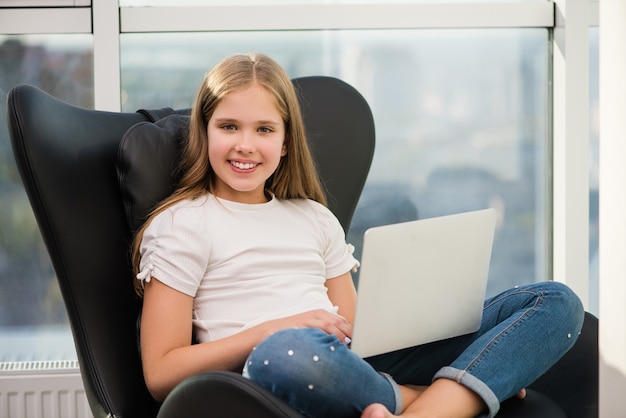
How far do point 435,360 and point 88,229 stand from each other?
0.61 metres

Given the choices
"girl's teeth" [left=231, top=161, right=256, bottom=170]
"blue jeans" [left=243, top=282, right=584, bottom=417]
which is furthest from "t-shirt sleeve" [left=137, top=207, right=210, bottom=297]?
"blue jeans" [left=243, top=282, right=584, bottom=417]

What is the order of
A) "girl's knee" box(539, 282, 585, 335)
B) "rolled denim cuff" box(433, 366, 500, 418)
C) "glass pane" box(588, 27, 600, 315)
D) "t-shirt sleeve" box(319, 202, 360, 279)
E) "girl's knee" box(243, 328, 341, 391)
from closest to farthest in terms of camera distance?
1. "girl's knee" box(243, 328, 341, 391)
2. "rolled denim cuff" box(433, 366, 500, 418)
3. "girl's knee" box(539, 282, 585, 335)
4. "t-shirt sleeve" box(319, 202, 360, 279)
5. "glass pane" box(588, 27, 600, 315)

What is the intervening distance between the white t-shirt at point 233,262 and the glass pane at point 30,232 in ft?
2.79

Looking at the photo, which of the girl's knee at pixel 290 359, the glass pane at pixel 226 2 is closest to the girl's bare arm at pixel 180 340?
the girl's knee at pixel 290 359

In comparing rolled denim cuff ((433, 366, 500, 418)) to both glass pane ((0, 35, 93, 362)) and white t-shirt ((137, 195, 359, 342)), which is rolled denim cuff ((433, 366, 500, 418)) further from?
glass pane ((0, 35, 93, 362))

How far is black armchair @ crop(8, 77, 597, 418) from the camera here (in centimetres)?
130

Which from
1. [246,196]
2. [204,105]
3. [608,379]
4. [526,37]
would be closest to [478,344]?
[608,379]

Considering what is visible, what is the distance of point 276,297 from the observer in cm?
143

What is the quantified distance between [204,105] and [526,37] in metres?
1.08

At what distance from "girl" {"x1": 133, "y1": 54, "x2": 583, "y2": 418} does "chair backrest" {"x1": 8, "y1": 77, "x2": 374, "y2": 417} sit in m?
0.06

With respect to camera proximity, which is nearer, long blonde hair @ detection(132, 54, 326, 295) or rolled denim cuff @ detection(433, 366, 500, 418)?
rolled denim cuff @ detection(433, 366, 500, 418)

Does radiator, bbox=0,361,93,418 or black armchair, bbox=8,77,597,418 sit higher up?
black armchair, bbox=8,77,597,418

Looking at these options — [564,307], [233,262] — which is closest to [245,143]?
[233,262]

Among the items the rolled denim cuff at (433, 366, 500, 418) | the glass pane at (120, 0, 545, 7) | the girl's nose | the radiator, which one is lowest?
the radiator
